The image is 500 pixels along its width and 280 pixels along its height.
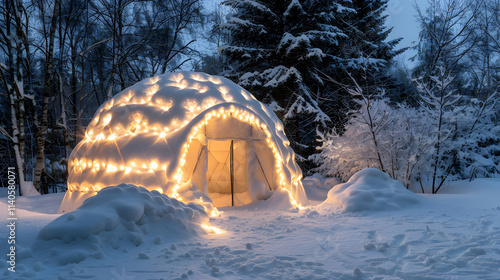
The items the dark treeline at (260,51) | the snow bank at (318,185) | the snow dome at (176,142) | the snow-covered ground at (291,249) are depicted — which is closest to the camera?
the snow-covered ground at (291,249)

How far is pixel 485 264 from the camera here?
2.50 meters

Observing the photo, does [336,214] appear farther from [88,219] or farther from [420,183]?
[420,183]

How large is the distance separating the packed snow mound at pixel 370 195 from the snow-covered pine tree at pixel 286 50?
5038 millimetres

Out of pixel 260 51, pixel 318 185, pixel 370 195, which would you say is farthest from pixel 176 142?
pixel 260 51

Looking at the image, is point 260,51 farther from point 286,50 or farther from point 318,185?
point 318,185

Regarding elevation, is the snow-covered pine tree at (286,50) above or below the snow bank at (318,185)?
above

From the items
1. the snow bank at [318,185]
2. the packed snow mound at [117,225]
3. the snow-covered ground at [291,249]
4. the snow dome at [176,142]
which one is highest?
the snow dome at [176,142]

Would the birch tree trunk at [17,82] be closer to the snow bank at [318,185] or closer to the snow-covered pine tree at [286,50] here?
the snow-covered pine tree at [286,50]

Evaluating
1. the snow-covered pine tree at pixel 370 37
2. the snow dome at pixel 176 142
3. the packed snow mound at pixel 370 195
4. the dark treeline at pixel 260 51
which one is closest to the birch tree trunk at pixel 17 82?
the dark treeline at pixel 260 51

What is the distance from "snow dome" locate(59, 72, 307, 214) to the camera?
5348 millimetres

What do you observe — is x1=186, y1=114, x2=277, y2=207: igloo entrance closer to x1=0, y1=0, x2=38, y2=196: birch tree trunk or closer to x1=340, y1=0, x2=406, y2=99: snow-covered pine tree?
x1=0, y1=0, x2=38, y2=196: birch tree trunk

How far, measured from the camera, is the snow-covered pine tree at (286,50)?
11102 mm

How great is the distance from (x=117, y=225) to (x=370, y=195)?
4.20 meters

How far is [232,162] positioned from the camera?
7.30 meters
